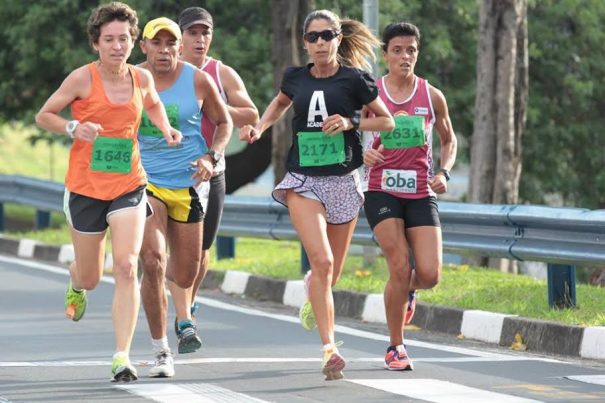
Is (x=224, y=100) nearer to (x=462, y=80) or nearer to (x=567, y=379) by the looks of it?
(x=567, y=379)

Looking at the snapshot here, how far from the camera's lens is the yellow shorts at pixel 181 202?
10188 mm

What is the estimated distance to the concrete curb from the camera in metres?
11.4

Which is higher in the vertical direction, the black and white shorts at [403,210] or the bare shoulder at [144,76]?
the bare shoulder at [144,76]

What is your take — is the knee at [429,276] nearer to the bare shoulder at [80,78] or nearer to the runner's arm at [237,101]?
the runner's arm at [237,101]

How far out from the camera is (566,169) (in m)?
29.8

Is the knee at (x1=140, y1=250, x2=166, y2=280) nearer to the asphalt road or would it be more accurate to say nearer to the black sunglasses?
the asphalt road

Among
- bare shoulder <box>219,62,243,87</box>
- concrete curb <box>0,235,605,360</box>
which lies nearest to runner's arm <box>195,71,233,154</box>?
bare shoulder <box>219,62,243,87</box>

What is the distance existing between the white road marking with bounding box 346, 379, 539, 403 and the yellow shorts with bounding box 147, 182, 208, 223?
57.2 inches

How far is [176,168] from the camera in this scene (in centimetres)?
1023

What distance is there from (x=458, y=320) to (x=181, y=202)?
10.5 feet

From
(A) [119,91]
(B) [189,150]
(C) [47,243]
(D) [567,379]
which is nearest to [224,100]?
(B) [189,150]

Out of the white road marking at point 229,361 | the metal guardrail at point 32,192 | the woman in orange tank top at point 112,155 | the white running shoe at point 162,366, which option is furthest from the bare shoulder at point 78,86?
the metal guardrail at point 32,192

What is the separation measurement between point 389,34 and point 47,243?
33.5ft

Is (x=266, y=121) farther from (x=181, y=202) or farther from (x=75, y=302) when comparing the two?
(x=75, y=302)
